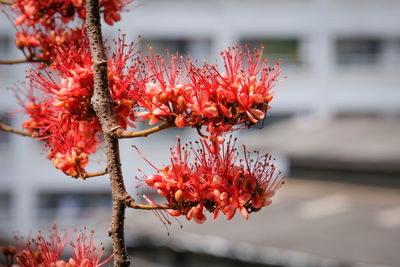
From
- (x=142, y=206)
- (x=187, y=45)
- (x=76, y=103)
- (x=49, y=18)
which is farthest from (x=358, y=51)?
(x=142, y=206)

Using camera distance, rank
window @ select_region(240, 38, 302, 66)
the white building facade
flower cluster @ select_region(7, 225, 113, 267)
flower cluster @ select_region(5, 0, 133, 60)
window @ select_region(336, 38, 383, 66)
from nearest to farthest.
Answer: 1. flower cluster @ select_region(7, 225, 113, 267)
2. flower cluster @ select_region(5, 0, 133, 60)
3. the white building facade
4. window @ select_region(240, 38, 302, 66)
5. window @ select_region(336, 38, 383, 66)

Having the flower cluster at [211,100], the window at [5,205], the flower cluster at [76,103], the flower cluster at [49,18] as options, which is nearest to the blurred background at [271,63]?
the window at [5,205]

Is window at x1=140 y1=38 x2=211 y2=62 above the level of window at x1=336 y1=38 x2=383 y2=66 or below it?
above

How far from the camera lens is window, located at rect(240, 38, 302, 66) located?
12062 millimetres

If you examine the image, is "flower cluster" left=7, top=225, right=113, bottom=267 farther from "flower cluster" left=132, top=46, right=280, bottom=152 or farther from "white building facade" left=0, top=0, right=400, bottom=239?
"white building facade" left=0, top=0, right=400, bottom=239

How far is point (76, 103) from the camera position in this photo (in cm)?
105

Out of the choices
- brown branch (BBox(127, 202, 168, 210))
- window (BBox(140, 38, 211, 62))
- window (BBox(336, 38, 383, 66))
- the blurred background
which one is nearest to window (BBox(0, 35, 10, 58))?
the blurred background

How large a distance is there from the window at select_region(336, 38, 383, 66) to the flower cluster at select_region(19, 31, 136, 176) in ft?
39.9

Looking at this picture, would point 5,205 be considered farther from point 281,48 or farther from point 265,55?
point 281,48

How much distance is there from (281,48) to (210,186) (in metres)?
11.6

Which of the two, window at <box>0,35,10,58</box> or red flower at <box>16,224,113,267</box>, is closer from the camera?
red flower at <box>16,224,113,267</box>

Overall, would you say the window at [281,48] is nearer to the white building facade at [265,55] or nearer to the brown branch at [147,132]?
the white building facade at [265,55]

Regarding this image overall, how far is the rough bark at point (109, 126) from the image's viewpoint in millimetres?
920

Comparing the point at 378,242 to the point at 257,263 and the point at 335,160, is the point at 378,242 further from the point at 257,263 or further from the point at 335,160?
the point at 335,160
